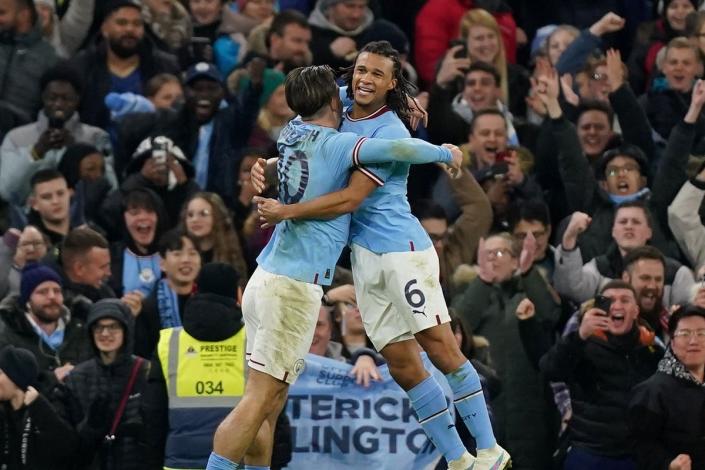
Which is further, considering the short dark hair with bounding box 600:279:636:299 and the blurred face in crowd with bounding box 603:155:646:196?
the blurred face in crowd with bounding box 603:155:646:196

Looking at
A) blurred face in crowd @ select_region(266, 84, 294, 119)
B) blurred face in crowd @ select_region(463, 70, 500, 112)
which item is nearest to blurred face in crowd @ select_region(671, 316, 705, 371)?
blurred face in crowd @ select_region(463, 70, 500, 112)

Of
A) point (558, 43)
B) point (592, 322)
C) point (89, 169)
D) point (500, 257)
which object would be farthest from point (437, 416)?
point (558, 43)

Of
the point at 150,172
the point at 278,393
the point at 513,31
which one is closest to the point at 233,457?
the point at 278,393

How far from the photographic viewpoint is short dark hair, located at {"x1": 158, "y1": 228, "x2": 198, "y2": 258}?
14977 mm

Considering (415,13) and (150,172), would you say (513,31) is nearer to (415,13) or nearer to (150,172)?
(415,13)

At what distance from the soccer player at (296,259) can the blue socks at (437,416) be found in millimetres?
731

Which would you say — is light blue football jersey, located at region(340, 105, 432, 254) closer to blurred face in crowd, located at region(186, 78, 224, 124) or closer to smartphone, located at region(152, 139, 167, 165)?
smartphone, located at region(152, 139, 167, 165)

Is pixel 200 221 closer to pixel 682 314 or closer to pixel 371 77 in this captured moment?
pixel 682 314

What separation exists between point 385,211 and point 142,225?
4883mm

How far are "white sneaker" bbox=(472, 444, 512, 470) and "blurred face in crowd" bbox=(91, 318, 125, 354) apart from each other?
3.32 metres

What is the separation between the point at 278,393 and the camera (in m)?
11.0

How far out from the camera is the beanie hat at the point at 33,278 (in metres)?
14.0

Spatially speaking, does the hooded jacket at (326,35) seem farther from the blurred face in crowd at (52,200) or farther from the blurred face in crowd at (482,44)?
the blurred face in crowd at (52,200)

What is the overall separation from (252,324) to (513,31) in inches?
358
